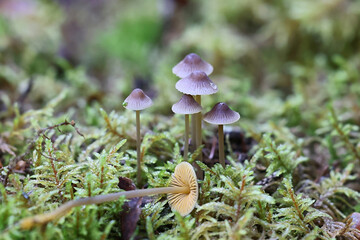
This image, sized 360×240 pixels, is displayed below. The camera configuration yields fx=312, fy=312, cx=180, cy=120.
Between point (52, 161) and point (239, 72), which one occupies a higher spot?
point (239, 72)

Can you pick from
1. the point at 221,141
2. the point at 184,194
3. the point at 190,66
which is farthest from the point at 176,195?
the point at 190,66

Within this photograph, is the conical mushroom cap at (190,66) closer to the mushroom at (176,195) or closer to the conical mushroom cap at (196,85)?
the conical mushroom cap at (196,85)

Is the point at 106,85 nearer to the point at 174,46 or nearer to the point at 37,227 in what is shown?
the point at 174,46

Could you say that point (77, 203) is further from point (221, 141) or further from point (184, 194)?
point (221, 141)

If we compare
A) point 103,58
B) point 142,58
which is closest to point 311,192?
point 142,58

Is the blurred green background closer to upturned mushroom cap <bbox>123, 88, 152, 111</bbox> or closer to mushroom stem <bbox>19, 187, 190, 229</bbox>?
upturned mushroom cap <bbox>123, 88, 152, 111</bbox>
